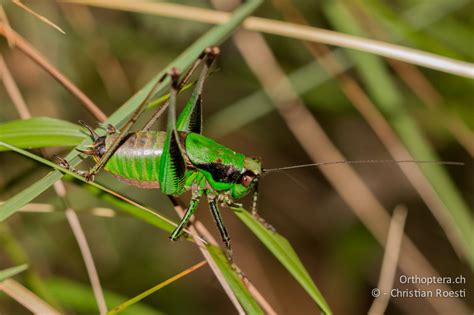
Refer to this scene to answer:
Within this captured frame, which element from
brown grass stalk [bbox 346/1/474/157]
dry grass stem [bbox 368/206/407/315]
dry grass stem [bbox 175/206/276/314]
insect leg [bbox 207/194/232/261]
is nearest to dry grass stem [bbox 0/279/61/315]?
dry grass stem [bbox 175/206/276/314]

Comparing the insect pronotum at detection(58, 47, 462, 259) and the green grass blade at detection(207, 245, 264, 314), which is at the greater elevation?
the insect pronotum at detection(58, 47, 462, 259)

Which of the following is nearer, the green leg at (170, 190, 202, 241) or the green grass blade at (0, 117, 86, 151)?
the green grass blade at (0, 117, 86, 151)

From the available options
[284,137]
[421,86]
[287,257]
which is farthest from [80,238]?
[284,137]

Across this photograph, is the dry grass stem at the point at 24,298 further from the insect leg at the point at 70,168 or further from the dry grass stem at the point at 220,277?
the dry grass stem at the point at 220,277

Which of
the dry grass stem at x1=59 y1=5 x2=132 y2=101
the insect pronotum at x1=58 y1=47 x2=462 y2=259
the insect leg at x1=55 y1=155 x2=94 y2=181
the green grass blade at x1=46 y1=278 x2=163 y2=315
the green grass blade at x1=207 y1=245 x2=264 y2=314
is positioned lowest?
the green grass blade at x1=207 y1=245 x2=264 y2=314

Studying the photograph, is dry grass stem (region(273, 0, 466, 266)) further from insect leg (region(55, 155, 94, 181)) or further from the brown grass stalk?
insect leg (region(55, 155, 94, 181))

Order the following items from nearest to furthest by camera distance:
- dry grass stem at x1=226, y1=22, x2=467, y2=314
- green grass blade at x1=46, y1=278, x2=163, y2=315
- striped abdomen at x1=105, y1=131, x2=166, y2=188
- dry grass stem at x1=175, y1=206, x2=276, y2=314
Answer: dry grass stem at x1=175, y1=206, x2=276, y2=314, striped abdomen at x1=105, y1=131, x2=166, y2=188, green grass blade at x1=46, y1=278, x2=163, y2=315, dry grass stem at x1=226, y1=22, x2=467, y2=314
